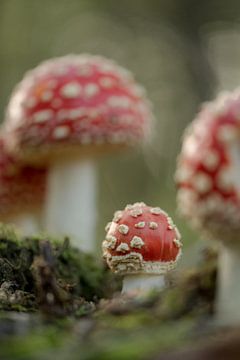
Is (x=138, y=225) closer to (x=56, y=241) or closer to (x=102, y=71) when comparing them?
(x=56, y=241)

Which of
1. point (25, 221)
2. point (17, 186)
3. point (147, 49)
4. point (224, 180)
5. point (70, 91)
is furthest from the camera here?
point (147, 49)

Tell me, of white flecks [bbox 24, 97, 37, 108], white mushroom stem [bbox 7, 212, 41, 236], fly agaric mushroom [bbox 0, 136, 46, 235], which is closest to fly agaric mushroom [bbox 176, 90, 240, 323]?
white flecks [bbox 24, 97, 37, 108]

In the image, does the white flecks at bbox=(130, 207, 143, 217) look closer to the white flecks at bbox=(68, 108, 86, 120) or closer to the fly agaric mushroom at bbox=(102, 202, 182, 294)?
the fly agaric mushroom at bbox=(102, 202, 182, 294)

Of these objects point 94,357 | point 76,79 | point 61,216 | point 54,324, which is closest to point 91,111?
point 76,79

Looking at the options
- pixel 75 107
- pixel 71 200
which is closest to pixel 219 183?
pixel 75 107

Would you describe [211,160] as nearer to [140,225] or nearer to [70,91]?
[140,225]

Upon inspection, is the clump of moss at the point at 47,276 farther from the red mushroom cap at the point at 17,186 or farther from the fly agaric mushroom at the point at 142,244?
the red mushroom cap at the point at 17,186

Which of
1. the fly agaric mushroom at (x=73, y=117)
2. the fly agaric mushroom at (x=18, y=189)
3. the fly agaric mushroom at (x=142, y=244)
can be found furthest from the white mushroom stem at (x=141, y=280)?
the fly agaric mushroom at (x=18, y=189)
